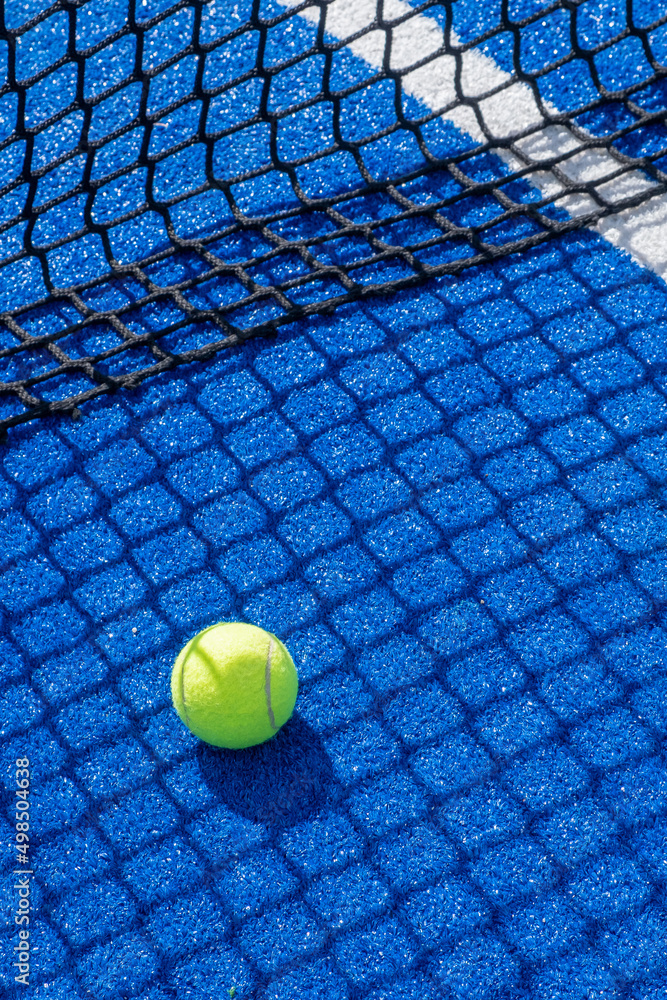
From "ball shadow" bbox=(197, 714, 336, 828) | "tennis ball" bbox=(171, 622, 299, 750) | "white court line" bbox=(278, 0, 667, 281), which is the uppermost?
"white court line" bbox=(278, 0, 667, 281)

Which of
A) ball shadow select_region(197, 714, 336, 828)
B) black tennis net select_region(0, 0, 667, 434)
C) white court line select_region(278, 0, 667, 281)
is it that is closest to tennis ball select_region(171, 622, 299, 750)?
ball shadow select_region(197, 714, 336, 828)

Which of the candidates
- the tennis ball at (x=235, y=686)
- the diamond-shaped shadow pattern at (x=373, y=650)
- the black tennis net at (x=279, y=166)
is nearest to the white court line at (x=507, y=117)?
the black tennis net at (x=279, y=166)

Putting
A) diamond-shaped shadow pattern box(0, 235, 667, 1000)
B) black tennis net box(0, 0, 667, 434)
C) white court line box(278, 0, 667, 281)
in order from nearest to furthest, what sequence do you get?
diamond-shaped shadow pattern box(0, 235, 667, 1000) < black tennis net box(0, 0, 667, 434) < white court line box(278, 0, 667, 281)

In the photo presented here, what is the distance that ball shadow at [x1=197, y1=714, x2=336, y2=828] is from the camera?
5.24 feet

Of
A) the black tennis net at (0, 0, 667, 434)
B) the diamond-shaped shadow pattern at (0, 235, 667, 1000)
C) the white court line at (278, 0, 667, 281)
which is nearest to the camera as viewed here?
the diamond-shaped shadow pattern at (0, 235, 667, 1000)

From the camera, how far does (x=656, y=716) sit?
166 cm

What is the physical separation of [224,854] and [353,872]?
22cm

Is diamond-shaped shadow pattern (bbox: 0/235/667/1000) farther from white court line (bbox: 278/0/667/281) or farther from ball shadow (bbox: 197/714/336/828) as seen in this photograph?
white court line (bbox: 278/0/667/281)

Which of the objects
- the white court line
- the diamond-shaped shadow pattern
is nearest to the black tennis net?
the white court line

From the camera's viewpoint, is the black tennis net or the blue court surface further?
the black tennis net

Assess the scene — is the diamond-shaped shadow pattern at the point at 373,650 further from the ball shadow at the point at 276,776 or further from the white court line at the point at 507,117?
the white court line at the point at 507,117

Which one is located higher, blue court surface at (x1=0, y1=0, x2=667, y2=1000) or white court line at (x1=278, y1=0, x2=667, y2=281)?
white court line at (x1=278, y1=0, x2=667, y2=281)

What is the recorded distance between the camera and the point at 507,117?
2443mm

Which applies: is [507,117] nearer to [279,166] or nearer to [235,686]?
[279,166]
